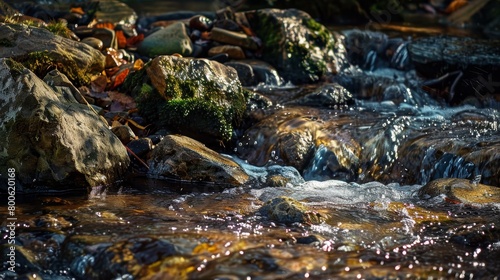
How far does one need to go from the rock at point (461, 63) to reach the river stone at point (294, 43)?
127cm

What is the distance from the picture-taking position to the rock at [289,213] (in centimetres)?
506

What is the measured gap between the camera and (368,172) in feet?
23.7

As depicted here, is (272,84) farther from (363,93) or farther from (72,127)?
(72,127)

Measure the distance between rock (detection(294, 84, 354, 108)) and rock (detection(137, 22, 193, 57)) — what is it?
1.80m

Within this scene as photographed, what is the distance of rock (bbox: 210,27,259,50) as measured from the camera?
10078 millimetres

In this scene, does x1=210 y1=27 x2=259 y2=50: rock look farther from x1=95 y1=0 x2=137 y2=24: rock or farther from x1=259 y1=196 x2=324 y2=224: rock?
x1=259 y1=196 x2=324 y2=224: rock

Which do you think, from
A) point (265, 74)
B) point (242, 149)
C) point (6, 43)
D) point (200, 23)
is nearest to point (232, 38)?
point (200, 23)

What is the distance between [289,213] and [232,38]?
5375 mm

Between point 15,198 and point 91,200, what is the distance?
23.6 inches

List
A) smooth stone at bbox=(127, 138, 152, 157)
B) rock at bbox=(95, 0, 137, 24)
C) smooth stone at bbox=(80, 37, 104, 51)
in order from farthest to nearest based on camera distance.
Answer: rock at bbox=(95, 0, 137, 24) < smooth stone at bbox=(80, 37, 104, 51) < smooth stone at bbox=(127, 138, 152, 157)

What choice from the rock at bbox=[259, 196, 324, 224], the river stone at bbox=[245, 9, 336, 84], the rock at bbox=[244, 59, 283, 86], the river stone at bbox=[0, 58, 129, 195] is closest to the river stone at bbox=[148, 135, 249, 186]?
the river stone at bbox=[0, 58, 129, 195]

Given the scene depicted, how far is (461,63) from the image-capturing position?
9.81 m

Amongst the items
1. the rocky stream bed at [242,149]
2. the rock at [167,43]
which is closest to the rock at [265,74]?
the rocky stream bed at [242,149]

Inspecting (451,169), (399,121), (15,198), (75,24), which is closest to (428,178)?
(451,169)
